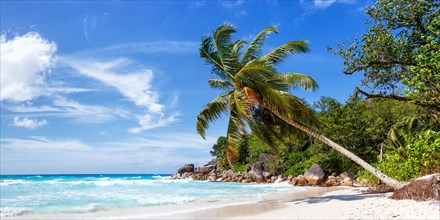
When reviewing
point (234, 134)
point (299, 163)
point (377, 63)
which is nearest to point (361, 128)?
point (299, 163)

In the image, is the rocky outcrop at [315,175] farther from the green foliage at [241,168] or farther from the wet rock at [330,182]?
the green foliage at [241,168]

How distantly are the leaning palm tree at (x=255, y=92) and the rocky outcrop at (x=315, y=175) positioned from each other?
669 inches

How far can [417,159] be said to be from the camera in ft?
37.1

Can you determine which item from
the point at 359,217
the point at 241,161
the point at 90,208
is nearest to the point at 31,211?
the point at 90,208

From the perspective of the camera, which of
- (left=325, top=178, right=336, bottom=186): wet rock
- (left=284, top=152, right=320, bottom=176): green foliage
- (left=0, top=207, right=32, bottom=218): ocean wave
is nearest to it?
(left=0, top=207, right=32, bottom=218): ocean wave

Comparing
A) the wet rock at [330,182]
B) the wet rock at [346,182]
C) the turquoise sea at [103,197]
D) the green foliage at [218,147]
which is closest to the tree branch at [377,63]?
the turquoise sea at [103,197]

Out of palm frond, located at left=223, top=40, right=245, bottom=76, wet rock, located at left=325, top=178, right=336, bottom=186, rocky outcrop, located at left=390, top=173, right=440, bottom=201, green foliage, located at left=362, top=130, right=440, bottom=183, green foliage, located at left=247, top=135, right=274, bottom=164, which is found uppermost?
palm frond, located at left=223, top=40, right=245, bottom=76

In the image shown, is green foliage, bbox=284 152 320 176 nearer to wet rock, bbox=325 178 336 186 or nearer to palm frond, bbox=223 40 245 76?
wet rock, bbox=325 178 336 186

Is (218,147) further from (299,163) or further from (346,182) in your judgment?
(346,182)

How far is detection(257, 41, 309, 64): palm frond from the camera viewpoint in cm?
1337

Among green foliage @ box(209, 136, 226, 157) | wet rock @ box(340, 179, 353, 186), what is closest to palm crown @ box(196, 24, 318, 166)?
wet rock @ box(340, 179, 353, 186)

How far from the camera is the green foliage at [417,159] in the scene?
9761 mm

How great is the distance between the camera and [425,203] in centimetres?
852

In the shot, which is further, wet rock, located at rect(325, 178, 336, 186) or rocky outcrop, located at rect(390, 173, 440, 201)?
wet rock, located at rect(325, 178, 336, 186)
